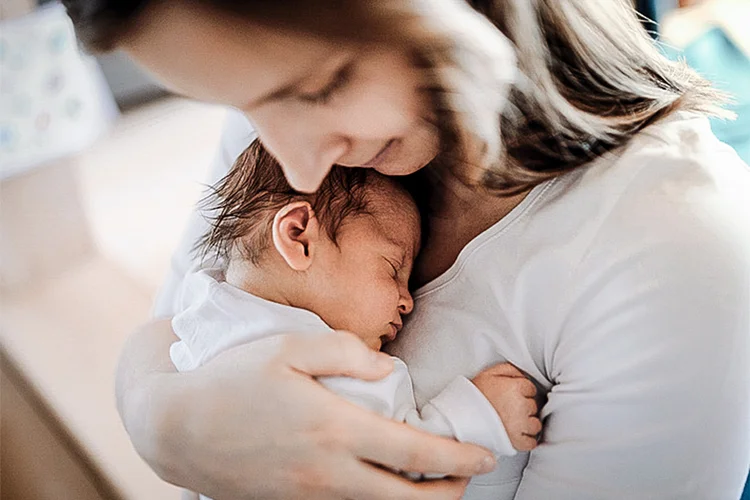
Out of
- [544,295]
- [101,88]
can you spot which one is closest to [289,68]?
[544,295]

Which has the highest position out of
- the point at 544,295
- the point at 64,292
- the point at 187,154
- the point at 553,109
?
the point at 553,109

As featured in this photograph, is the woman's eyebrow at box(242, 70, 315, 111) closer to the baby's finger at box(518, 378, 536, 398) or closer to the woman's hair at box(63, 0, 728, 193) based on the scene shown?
the woman's hair at box(63, 0, 728, 193)

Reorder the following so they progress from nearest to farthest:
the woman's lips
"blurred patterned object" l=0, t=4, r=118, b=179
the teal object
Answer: the woman's lips, the teal object, "blurred patterned object" l=0, t=4, r=118, b=179

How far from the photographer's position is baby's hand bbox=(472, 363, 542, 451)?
20.3 inches

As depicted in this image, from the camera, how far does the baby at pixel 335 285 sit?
20.8 inches

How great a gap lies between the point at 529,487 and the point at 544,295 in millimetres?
137

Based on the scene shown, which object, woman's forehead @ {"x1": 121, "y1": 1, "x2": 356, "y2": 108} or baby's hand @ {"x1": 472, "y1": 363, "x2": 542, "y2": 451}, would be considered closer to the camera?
woman's forehead @ {"x1": 121, "y1": 1, "x2": 356, "y2": 108}

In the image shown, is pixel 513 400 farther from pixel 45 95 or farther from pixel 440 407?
pixel 45 95

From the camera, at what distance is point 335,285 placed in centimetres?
56

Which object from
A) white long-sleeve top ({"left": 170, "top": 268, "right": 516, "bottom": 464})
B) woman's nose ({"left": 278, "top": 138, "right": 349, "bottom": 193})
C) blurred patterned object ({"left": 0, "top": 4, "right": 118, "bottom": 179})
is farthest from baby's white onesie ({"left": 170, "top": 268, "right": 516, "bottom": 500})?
blurred patterned object ({"left": 0, "top": 4, "right": 118, "bottom": 179})

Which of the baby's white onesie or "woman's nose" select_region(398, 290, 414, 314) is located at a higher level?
"woman's nose" select_region(398, 290, 414, 314)

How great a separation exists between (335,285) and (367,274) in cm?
2

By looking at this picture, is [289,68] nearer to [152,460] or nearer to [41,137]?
[152,460]

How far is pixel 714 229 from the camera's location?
473 millimetres
